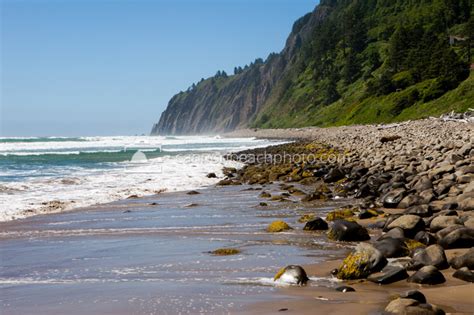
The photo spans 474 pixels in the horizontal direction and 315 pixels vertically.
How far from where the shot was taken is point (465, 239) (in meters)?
6.65

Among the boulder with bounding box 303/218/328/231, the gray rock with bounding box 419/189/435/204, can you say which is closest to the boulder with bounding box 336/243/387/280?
the boulder with bounding box 303/218/328/231

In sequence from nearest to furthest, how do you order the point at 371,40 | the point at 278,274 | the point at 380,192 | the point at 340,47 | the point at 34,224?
the point at 278,274, the point at 34,224, the point at 380,192, the point at 371,40, the point at 340,47

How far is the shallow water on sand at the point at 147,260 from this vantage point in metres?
5.13

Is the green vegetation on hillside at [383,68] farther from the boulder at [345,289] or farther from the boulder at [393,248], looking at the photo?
the boulder at [345,289]

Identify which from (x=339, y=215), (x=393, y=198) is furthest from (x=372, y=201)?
(x=339, y=215)

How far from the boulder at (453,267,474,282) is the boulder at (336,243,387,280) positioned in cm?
80

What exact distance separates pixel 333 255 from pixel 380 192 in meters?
6.82

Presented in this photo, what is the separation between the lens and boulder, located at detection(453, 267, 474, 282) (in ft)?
17.0

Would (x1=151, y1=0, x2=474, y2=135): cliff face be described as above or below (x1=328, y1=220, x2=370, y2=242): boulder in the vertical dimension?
above

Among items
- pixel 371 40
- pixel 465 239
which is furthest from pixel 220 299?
pixel 371 40

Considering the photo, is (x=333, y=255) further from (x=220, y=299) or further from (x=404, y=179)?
(x=404, y=179)

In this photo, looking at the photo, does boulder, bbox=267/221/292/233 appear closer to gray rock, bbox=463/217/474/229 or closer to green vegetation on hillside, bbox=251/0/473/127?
gray rock, bbox=463/217/474/229

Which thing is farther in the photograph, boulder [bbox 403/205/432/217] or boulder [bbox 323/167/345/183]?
boulder [bbox 323/167/345/183]

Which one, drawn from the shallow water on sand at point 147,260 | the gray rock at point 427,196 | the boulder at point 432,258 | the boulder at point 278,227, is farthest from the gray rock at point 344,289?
the gray rock at point 427,196
